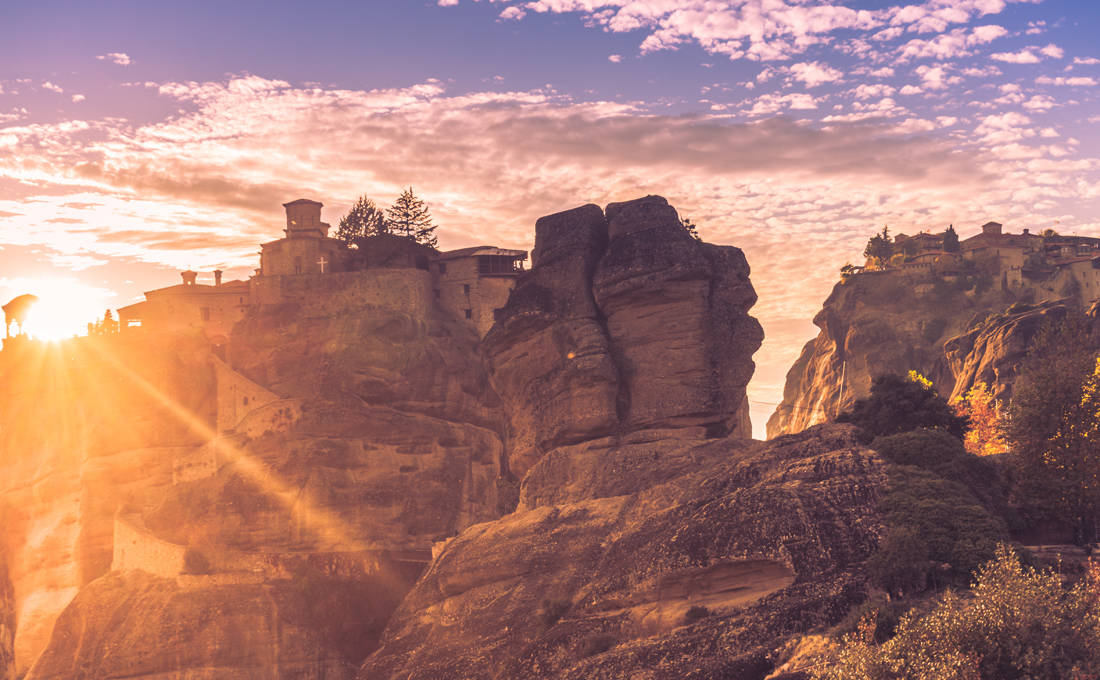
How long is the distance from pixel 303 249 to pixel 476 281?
46.9 ft

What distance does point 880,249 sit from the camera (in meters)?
113

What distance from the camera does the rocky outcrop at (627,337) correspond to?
53.9m

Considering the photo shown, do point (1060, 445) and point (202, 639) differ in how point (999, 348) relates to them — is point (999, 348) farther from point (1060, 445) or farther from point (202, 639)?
point (202, 639)

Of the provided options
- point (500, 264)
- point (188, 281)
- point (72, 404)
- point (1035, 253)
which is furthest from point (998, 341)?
point (72, 404)

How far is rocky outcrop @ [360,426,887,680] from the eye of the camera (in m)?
33.5

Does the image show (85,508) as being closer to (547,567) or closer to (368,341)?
(368,341)

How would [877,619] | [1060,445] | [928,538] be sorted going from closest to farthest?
[877,619] < [928,538] < [1060,445]

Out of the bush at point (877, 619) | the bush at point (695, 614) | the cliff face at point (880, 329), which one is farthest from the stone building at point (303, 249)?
the bush at point (877, 619)

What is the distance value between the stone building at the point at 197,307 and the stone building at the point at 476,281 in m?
21.6

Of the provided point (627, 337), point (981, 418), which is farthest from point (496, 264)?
point (981, 418)

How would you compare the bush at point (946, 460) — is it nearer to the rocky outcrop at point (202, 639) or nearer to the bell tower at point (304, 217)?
the rocky outcrop at point (202, 639)

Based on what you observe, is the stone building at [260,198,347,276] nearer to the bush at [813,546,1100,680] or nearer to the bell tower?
the bell tower

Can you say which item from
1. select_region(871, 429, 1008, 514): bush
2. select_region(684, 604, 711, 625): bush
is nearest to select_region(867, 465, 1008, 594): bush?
select_region(871, 429, 1008, 514): bush

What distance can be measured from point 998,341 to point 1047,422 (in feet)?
123
